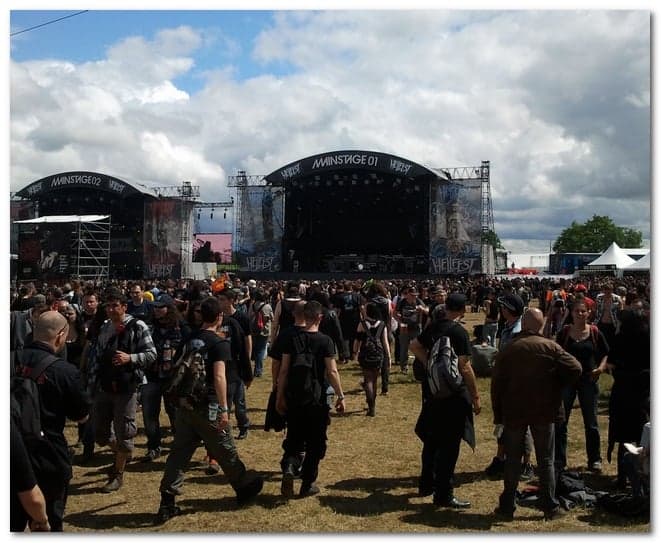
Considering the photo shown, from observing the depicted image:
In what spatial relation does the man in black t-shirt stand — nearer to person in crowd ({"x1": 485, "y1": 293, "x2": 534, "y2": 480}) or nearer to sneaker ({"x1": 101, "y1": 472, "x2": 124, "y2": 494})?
sneaker ({"x1": 101, "y1": 472, "x2": 124, "y2": 494})

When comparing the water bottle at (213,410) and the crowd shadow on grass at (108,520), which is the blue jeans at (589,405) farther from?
the crowd shadow on grass at (108,520)

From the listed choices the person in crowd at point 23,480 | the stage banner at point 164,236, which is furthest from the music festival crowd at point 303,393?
the stage banner at point 164,236

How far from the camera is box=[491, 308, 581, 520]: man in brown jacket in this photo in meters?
4.42

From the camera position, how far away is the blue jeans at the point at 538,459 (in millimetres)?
4488

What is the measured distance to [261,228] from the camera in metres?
34.5

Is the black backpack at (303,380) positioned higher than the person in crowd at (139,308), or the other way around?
the person in crowd at (139,308)

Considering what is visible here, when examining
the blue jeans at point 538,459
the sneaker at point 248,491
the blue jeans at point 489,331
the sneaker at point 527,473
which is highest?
the blue jeans at point 489,331

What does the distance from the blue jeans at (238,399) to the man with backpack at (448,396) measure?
6.63 ft

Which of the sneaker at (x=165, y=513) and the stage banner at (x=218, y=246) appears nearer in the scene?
the sneaker at (x=165, y=513)

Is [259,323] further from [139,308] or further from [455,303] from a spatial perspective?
[455,303]

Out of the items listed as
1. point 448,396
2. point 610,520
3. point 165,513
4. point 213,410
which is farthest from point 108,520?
point 610,520

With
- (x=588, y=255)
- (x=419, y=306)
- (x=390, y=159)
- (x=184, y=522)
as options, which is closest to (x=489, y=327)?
(x=419, y=306)

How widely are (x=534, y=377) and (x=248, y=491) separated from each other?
7.44 ft

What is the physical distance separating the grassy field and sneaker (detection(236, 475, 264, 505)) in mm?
69
